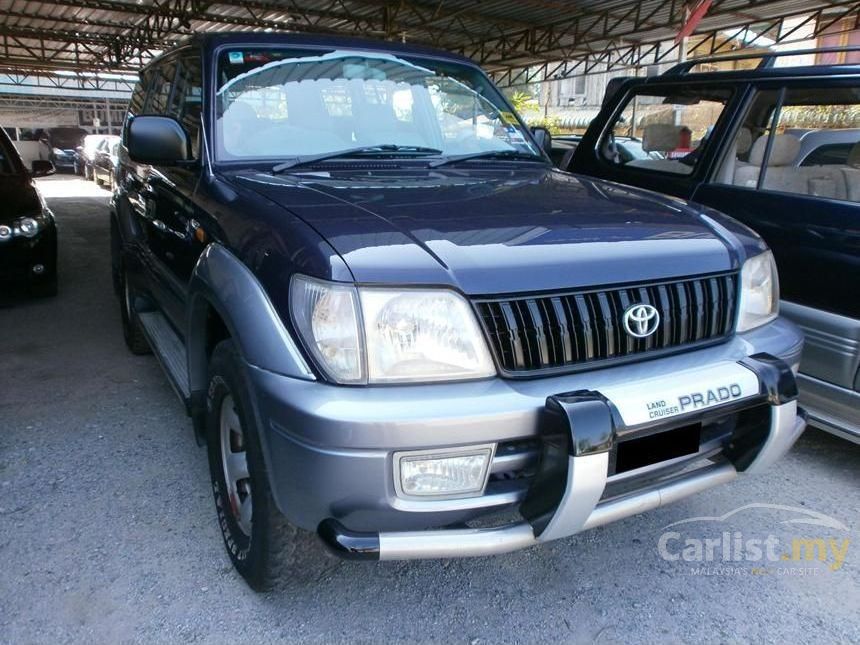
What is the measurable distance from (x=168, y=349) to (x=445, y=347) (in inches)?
78.2

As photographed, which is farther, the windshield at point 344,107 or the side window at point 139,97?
the side window at point 139,97

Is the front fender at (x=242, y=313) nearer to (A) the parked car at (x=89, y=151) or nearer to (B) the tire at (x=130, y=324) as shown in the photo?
(B) the tire at (x=130, y=324)

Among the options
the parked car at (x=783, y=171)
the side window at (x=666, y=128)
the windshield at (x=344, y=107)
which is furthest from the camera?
the side window at (x=666, y=128)

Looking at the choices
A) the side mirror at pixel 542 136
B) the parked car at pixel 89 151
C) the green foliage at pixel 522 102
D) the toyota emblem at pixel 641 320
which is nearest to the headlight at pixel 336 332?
the toyota emblem at pixel 641 320

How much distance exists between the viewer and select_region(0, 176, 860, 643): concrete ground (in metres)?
2.11

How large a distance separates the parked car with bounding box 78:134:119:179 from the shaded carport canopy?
2.44m

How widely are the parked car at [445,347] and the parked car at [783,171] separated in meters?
0.89

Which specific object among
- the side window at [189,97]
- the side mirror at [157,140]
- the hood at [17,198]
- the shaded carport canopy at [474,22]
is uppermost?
the shaded carport canopy at [474,22]

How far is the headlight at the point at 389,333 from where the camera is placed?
1675mm

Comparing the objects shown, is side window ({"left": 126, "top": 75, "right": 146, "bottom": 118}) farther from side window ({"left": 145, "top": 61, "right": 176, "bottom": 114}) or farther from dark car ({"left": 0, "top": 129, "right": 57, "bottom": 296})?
dark car ({"left": 0, "top": 129, "right": 57, "bottom": 296})

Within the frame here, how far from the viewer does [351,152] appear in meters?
2.70

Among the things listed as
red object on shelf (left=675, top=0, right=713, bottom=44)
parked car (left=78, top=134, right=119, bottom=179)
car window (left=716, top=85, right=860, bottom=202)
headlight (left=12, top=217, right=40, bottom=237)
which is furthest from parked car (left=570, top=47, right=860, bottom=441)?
parked car (left=78, top=134, right=119, bottom=179)

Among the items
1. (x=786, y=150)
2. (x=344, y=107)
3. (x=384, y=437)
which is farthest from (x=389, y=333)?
(x=786, y=150)

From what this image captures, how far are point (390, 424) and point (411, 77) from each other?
2047 mm
